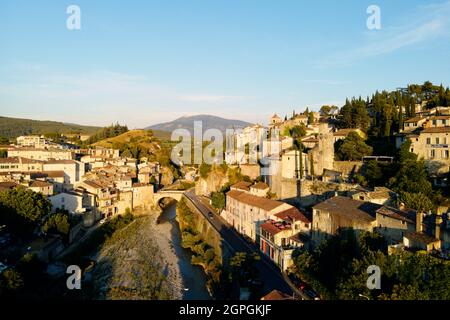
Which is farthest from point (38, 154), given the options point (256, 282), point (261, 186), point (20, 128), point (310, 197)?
point (20, 128)

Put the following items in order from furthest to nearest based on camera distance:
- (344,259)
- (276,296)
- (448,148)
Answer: (448,148) < (344,259) < (276,296)

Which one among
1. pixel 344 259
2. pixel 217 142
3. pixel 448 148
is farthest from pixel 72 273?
pixel 217 142

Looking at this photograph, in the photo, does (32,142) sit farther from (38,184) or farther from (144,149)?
(38,184)

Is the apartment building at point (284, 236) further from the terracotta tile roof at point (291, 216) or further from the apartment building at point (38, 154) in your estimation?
the apartment building at point (38, 154)

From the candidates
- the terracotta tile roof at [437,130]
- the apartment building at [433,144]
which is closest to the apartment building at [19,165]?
the apartment building at [433,144]
